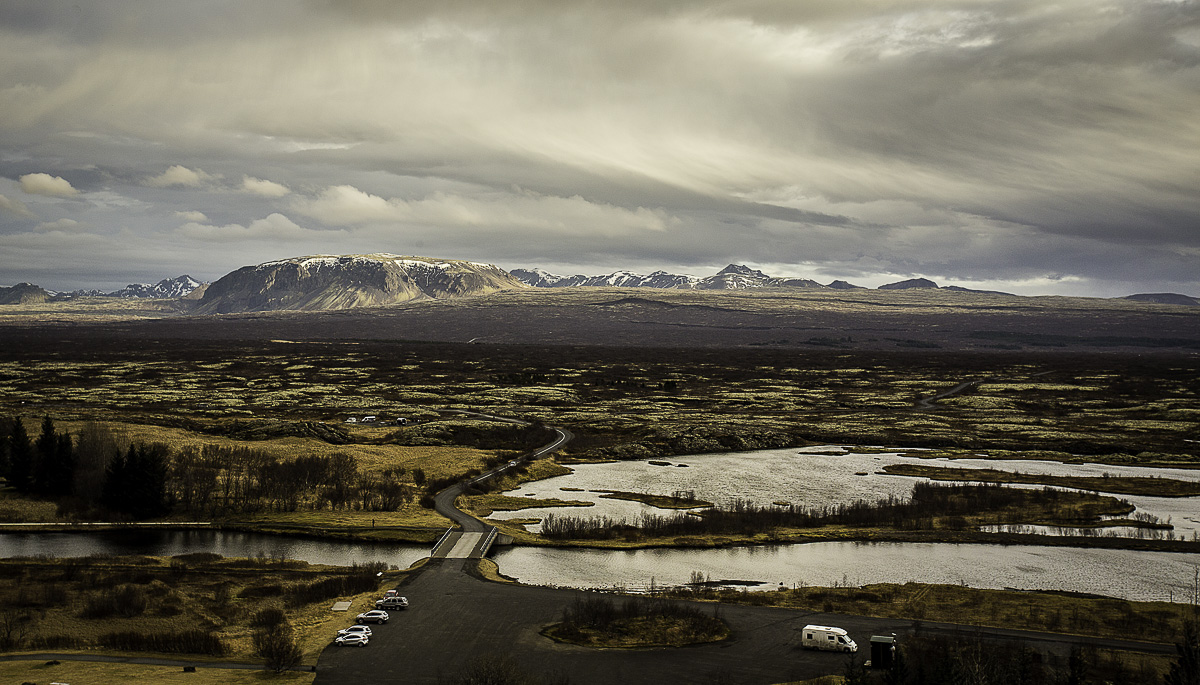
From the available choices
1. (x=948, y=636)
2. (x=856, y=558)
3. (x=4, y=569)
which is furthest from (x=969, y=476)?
(x=4, y=569)

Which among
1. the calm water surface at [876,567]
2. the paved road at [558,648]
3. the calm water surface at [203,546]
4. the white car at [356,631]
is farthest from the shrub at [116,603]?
the calm water surface at [876,567]

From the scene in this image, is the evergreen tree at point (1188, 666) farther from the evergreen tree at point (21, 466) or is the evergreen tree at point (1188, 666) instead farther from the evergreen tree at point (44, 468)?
the evergreen tree at point (21, 466)

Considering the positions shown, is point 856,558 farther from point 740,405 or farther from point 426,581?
point 740,405

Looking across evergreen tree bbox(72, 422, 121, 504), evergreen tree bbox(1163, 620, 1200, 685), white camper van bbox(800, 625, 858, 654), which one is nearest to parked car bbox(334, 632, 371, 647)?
white camper van bbox(800, 625, 858, 654)

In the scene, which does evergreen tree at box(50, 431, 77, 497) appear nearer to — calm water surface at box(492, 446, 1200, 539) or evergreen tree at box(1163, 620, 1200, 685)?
calm water surface at box(492, 446, 1200, 539)

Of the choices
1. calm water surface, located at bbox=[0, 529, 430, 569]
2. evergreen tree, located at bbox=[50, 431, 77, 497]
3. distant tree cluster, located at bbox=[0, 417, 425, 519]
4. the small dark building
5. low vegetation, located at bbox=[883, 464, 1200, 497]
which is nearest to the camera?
the small dark building

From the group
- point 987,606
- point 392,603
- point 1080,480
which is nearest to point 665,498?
point 987,606
